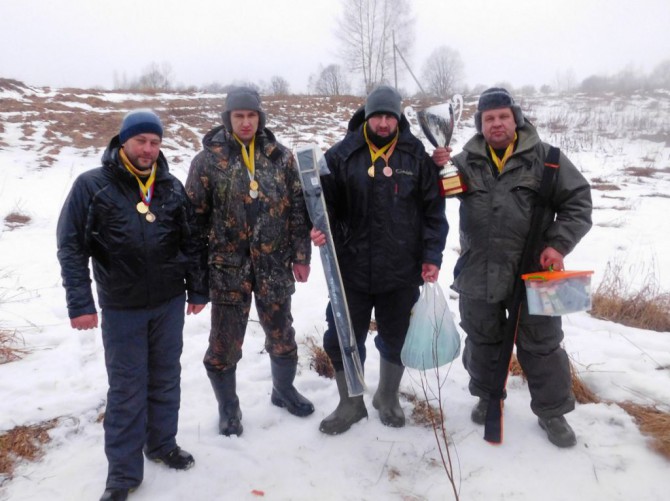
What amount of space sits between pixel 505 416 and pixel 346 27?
95.3 ft

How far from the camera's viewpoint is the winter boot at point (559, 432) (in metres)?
2.62

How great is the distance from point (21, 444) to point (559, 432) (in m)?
3.28

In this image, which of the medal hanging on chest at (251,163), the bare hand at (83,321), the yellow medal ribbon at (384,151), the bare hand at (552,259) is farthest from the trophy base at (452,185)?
the bare hand at (83,321)

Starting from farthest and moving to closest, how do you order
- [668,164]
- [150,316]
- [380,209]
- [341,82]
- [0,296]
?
[341,82] < [668,164] < [0,296] < [380,209] < [150,316]

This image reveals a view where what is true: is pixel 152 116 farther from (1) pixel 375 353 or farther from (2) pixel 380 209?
(1) pixel 375 353

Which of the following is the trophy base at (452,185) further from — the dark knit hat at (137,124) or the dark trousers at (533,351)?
the dark knit hat at (137,124)

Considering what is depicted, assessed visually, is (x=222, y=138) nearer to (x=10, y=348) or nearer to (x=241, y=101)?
(x=241, y=101)

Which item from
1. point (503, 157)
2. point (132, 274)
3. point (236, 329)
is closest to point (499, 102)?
point (503, 157)

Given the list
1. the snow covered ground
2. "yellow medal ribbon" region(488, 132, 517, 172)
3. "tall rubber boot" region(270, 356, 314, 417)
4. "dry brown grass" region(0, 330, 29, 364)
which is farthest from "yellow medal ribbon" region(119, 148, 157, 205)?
"dry brown grass" region(0, 330, 29, 364)

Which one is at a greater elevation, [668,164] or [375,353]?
[668,164]

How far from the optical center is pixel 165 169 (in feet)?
7.84

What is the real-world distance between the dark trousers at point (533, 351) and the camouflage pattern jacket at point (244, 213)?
49.6 inches

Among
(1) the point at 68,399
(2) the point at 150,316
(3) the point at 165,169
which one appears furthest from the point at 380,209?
(1) the point at 68,399

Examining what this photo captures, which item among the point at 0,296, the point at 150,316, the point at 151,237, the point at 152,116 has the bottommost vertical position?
the point at 0,296
